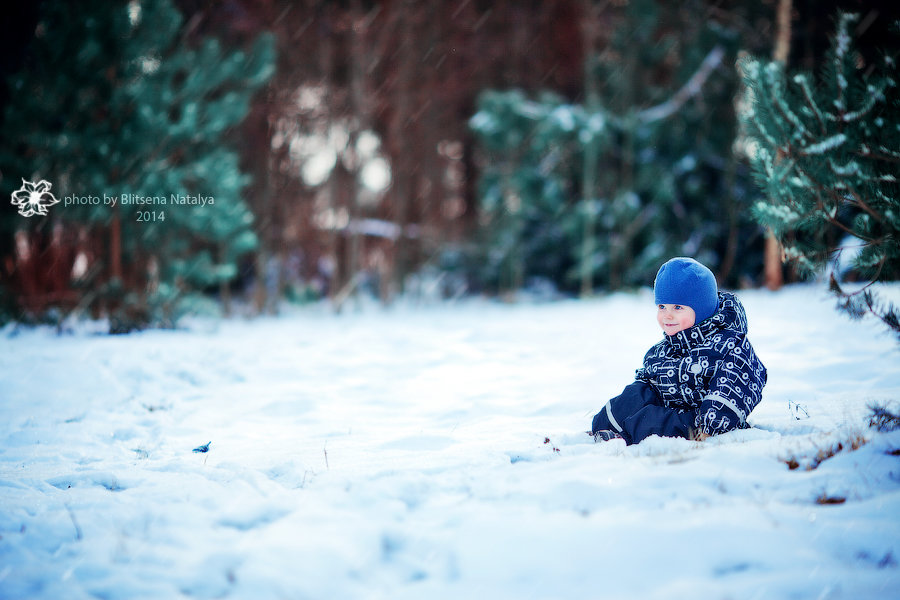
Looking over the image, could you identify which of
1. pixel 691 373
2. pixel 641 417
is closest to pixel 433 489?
pixel 641 417

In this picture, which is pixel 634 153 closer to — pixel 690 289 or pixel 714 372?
pixel 690 289

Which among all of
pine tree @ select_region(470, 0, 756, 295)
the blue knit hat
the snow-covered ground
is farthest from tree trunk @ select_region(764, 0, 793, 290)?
the blue knit hat

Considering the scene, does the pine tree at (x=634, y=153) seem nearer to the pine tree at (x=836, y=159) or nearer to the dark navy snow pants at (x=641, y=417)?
the pine tree at (x=836, y=159)

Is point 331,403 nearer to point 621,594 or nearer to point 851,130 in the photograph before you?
point 621,594

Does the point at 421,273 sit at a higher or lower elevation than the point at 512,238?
lower

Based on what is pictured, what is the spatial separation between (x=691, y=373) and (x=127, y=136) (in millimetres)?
7582

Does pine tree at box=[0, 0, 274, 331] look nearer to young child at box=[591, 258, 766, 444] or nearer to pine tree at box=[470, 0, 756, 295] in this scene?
pine tree at box=[470, 0, 756, 295]

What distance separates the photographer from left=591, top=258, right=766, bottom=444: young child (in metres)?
2.82

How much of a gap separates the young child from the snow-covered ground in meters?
0.16

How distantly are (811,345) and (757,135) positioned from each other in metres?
2.88

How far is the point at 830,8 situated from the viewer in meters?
10.1

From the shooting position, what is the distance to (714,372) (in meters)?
2.85

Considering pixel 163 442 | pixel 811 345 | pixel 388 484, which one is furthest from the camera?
pixel 811 345

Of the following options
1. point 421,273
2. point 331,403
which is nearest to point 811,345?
point 331,403
